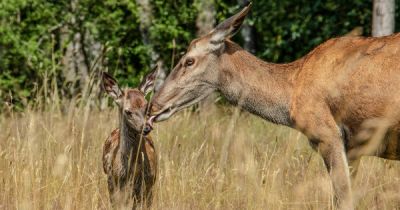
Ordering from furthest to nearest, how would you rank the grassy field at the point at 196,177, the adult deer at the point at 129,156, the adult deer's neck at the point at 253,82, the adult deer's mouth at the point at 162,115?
the adult deer at the point at 129,156 → the adult deer's neck at the point at 253,82 → the adult deer's mouth at the point at 162,115 → the grassy field at the point at 196,177

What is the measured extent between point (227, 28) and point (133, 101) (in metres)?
1.15

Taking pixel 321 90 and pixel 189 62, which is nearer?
pixel 321 90

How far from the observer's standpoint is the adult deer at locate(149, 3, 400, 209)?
7.69 meters

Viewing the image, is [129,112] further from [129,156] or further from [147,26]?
[147,26]

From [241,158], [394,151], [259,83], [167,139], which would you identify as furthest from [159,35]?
[394,151]

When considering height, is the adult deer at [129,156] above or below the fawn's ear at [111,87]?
below

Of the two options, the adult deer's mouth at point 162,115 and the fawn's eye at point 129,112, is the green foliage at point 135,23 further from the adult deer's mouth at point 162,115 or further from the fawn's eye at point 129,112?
the adult deer's mouth at point 162,115

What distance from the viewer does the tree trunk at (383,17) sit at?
1156cm

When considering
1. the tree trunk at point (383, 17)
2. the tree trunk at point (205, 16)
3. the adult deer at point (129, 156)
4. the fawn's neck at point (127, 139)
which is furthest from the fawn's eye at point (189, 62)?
the tree trunk at point (205, 16)

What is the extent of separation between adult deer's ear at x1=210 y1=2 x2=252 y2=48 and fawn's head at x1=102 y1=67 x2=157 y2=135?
2.94 feet

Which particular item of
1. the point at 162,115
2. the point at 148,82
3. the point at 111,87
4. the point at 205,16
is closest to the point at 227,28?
the point at 162,115

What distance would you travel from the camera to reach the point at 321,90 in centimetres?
788

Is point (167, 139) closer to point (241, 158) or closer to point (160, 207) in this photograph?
point (241, 158)

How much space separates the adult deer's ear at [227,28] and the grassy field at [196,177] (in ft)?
2.66
